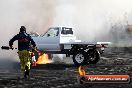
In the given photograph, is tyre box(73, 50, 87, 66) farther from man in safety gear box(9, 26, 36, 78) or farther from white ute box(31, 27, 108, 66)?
man in safety gear box(9, 26, 36, 78)

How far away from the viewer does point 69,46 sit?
22594 millimetres

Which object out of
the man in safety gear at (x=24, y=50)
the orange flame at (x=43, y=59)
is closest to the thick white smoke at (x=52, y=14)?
the orange flame at (x=43, y=59)

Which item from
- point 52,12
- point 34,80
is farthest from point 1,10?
point 34,80

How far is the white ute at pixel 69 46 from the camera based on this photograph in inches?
875

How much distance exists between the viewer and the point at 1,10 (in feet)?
102

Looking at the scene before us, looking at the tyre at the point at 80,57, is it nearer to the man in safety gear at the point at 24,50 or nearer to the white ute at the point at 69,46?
the white ute at the point at 69,46

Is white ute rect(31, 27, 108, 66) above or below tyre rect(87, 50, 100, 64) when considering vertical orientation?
above

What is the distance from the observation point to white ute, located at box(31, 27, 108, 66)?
22234 mm

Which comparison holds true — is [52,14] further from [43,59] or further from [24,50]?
[24,50]

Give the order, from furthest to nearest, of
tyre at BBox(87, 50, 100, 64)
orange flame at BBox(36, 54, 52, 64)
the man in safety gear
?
orange flame at BBox(36, 54, 52, 64) → tyre at BBox(87, 50, 100, 64) → the man in safety gear

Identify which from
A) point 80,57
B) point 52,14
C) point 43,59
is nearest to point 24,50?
point 80,57

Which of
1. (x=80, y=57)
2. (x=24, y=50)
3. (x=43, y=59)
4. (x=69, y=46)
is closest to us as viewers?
(x=24, y=50)

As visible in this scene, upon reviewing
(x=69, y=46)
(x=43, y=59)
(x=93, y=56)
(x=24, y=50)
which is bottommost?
(x=43, y=59)

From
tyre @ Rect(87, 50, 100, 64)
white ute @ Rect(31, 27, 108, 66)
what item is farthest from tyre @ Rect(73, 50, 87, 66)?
tyre @ Rect(87, 50, 100, 64)
